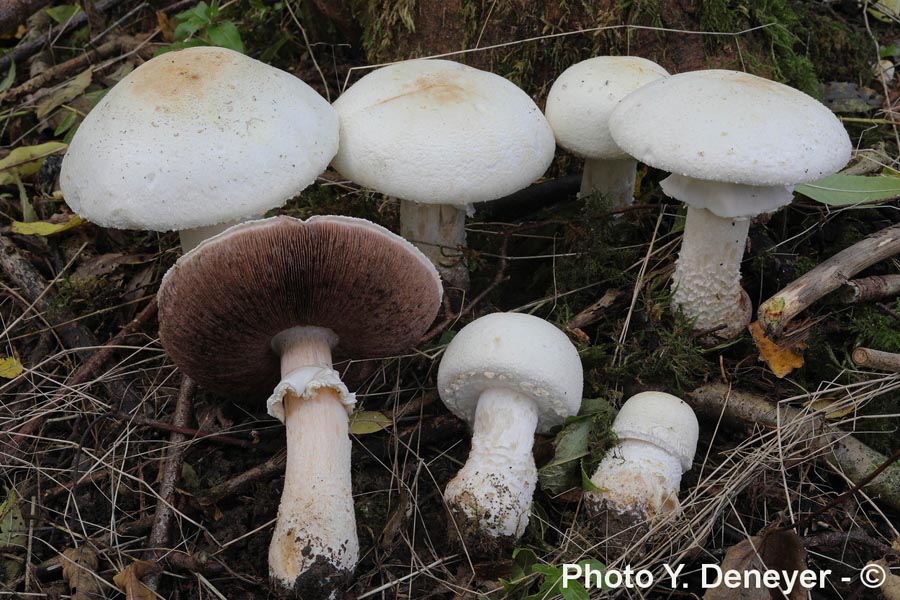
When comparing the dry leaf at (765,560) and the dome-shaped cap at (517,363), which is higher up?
the dome-shaped cap at (517,363)

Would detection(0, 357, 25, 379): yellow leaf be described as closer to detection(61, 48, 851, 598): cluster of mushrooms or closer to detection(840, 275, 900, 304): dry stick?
detection(61, 48, 851, 598): cluster of mushrooms

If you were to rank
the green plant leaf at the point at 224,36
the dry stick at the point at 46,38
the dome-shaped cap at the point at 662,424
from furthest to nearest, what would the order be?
the dry stick at the point at 46,38
the green plant leaf at the point at 224,36
the dome-shaped cap at the point at 662,424

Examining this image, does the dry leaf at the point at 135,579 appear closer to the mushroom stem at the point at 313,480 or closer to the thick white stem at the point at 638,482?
the mushroom stem at the point at 313,480

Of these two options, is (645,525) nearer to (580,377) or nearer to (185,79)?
(580,377)

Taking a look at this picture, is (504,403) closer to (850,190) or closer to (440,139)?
(440,139)

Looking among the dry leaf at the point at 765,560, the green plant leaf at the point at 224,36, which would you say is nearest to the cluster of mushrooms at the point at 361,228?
the dry leaf at the point at 765,560

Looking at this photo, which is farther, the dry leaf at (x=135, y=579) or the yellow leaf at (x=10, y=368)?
the yellow leaf at (x=10, y=368)

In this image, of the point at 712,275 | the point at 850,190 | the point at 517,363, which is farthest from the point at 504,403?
the point at 850,190
